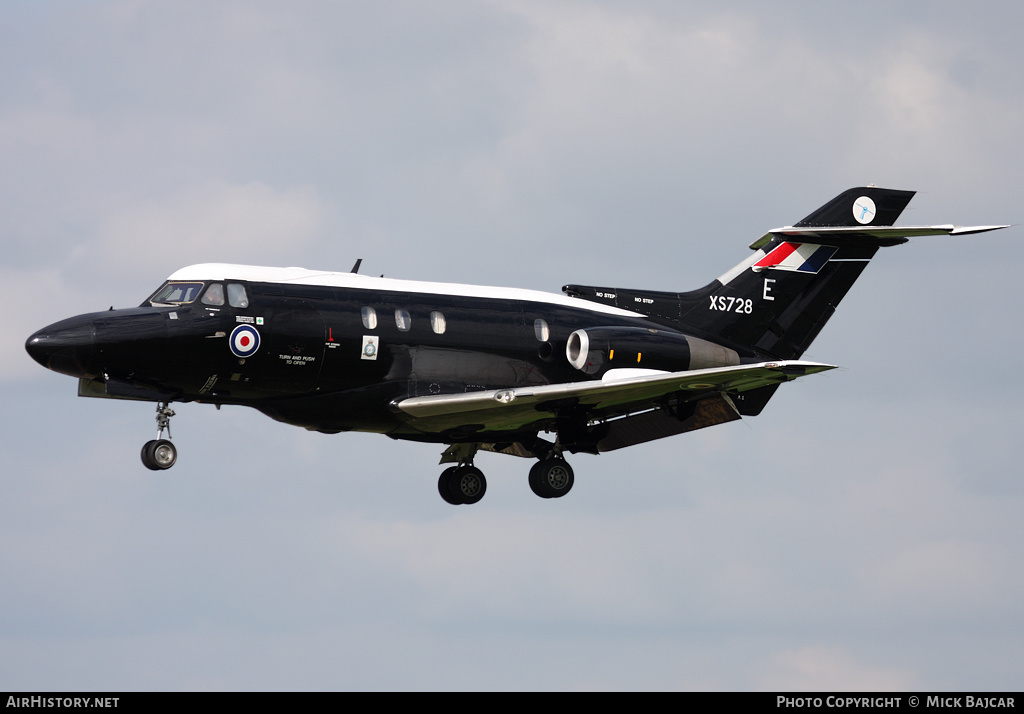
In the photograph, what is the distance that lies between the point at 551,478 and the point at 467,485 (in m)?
2.16

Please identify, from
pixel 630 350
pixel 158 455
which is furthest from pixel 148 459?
pixel 630 350

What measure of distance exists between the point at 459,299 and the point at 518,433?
340 centimetres

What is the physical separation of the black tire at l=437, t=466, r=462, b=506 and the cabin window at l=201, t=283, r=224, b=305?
743 cm

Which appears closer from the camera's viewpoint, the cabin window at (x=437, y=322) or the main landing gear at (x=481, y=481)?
the cabin window at (x=437, y=322)

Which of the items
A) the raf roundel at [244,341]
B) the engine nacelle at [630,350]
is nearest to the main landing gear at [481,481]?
the engine nacelle at [630,350]

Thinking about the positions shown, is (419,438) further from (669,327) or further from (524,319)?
(669,327)

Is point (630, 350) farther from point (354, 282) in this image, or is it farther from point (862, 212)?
point (862, 212)

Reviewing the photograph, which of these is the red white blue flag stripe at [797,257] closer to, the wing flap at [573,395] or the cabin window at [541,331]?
the wing flap at [573,395]

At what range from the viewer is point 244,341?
101ft

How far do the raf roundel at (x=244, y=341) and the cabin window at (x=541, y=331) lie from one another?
6.37 metres

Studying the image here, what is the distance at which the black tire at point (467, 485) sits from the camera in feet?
117
